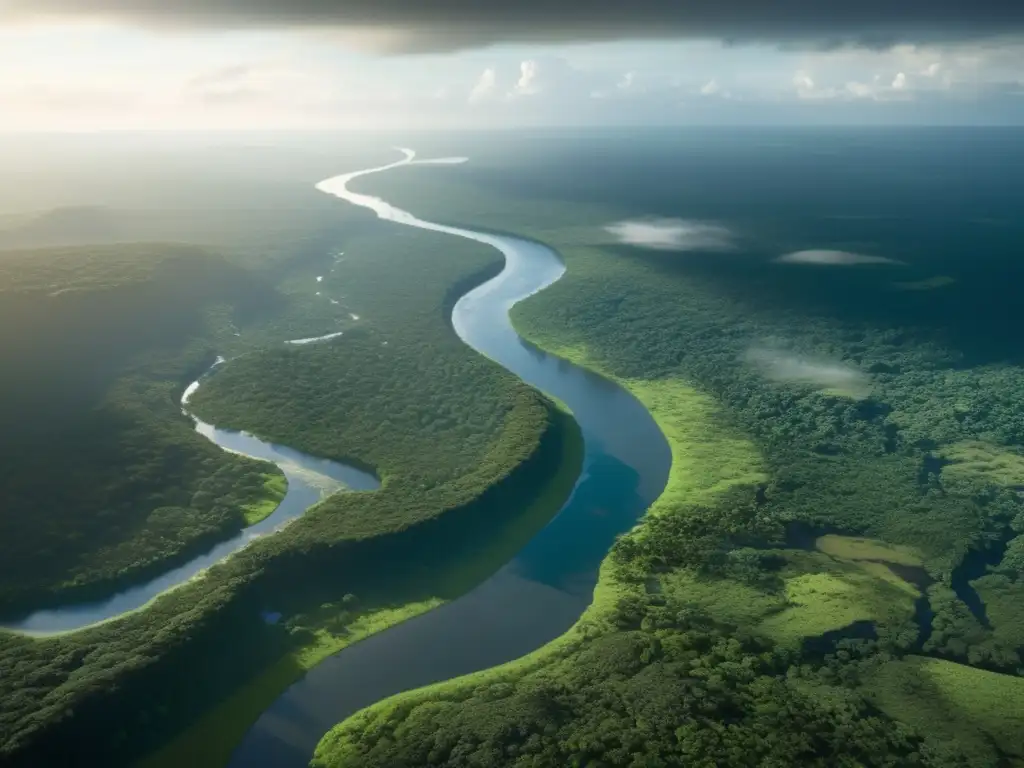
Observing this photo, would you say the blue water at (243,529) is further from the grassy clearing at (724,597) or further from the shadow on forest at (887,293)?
the shadow on forest at (887,293)

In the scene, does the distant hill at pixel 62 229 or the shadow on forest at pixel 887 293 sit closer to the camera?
the shadow on forest at pixel 887 293

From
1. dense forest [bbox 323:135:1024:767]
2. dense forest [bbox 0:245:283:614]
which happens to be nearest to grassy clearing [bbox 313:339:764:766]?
dense forest [bbox 323:135:1024:767]

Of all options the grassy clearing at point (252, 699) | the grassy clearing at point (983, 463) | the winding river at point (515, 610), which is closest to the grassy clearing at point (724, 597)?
the winding river at point (515, 610)

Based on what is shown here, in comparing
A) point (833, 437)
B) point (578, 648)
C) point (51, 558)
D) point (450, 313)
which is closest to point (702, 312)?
point (450, 313)

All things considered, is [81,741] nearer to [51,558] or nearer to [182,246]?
[51,558]

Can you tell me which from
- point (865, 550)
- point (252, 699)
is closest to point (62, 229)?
point (252, 699)

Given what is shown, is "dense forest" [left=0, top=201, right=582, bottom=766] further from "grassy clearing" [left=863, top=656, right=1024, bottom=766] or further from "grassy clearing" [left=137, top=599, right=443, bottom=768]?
"grassy clearing" [left=863, top=656, right=1024, bottom=766]
